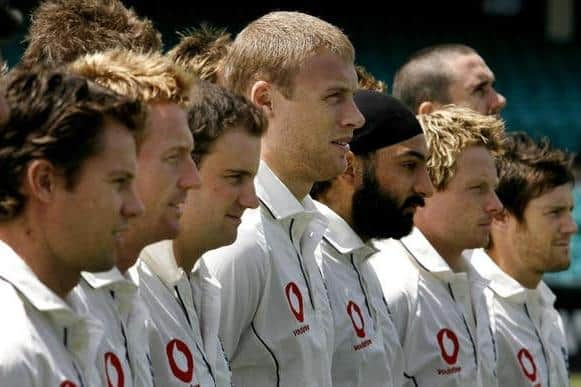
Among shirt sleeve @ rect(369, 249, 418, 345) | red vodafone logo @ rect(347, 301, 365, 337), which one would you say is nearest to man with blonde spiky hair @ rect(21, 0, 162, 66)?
red vodafone logo @ rect(347, 301, 365, 337)

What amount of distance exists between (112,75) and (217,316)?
2.58 ft

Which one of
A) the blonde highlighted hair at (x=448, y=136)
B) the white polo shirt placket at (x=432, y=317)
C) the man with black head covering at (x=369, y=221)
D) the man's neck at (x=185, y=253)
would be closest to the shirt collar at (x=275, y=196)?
the man with black head covering at (x=369, y=221)

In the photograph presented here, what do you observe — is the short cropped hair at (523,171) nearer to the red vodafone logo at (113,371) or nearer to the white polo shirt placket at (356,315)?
the white polo shirt placket at (356,315)

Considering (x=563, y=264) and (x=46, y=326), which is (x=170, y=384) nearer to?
(x=46, y=326)

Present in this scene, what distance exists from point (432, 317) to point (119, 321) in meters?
2.08

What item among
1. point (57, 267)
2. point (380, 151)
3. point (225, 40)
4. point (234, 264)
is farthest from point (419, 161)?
point (57, 267)

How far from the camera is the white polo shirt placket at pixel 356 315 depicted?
190 inches

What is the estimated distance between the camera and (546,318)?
6625 millimetres

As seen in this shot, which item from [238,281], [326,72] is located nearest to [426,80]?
[326,72]

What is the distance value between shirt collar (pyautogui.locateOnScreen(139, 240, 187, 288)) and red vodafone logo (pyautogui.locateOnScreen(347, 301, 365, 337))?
98 cm

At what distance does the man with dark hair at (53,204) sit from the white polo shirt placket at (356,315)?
174 centimetres

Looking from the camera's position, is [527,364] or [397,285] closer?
[397,285]

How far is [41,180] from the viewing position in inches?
121

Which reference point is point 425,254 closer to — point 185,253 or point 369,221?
point 369,221
